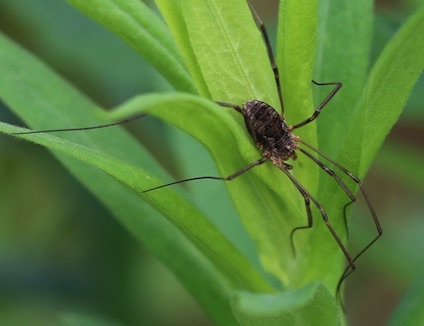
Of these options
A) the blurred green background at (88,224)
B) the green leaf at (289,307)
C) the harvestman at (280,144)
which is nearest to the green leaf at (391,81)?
the harvestman at (280,144)

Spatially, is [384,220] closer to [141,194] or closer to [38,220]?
[38,220]

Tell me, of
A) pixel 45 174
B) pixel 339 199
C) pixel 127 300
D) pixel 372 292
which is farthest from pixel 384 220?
pixel 339 199

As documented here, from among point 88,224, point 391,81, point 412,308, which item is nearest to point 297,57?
point 391,81

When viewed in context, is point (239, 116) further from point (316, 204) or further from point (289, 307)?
point (289, 307)

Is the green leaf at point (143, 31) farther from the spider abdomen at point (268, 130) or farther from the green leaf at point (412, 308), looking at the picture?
the green leaf at point (412, 308)

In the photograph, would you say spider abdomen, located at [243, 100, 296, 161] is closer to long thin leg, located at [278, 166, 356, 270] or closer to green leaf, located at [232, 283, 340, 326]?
long thin leg, located at [278, 166, 356, 270]

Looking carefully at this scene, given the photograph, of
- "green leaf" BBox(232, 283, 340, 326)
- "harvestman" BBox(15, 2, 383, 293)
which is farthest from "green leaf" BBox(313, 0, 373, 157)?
"green leaf" BBox(232, 283, 340, 326)
